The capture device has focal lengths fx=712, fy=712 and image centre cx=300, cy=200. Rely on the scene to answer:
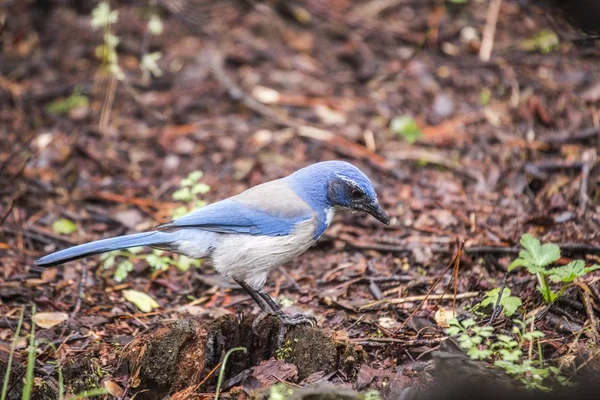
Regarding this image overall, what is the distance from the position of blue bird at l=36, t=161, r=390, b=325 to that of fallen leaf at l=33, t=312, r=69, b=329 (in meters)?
0.84

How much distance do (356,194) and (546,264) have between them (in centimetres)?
151

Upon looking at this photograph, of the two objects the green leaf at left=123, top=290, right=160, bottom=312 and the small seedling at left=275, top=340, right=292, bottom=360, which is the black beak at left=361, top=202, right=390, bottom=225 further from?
the green leaf at left=123, top=290, right=160, bottom=312

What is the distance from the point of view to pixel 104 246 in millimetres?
4723

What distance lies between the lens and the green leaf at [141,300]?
5398mm

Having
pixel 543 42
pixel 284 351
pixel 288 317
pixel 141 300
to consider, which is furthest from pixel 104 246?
pixel 543 42

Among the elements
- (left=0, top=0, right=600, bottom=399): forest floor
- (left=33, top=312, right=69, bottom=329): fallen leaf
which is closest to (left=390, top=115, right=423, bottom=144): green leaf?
(left=0, top=0, right=600, bottom=399): forest floor

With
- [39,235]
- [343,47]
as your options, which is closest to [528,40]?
[343,47]

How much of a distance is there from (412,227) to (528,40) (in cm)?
402

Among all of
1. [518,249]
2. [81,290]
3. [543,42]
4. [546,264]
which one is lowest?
[81,290]

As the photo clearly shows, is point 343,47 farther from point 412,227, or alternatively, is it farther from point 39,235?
point 39,235

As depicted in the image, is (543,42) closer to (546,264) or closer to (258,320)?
(546,264)

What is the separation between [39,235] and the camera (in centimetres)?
627

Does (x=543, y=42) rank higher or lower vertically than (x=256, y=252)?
higher

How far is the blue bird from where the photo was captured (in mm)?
5066
